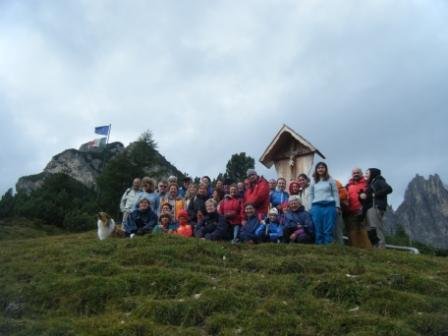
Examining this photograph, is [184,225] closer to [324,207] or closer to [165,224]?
[165,224]

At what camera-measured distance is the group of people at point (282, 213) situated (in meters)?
13.1

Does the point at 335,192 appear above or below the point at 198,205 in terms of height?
above

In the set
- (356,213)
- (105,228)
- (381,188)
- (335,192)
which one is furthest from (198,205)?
(381,188)

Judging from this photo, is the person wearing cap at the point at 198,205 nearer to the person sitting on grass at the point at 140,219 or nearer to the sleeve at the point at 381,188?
the person sitting on grass at the point at 140,219

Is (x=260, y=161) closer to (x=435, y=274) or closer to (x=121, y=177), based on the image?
(x=435, y=274)

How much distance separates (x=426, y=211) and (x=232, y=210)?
3381 inches

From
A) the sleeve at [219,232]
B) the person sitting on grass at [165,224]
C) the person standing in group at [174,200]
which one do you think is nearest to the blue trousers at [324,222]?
the sleeve at [219,232]

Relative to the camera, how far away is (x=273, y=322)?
24.7ft

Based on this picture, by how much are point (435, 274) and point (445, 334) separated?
10.9 feet

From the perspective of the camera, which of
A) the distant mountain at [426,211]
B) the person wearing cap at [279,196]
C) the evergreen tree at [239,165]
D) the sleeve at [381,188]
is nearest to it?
the sleeve at [381,188]

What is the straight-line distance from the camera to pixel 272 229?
532 inches

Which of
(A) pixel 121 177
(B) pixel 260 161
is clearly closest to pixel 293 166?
(B) pixel 260 161

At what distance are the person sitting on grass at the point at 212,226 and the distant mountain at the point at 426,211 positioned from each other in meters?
79.4

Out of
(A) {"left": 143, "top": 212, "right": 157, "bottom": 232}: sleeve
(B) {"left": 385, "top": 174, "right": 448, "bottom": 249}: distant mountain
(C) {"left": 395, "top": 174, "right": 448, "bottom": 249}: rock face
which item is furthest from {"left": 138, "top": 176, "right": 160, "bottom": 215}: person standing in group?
(C) {"left": 395, "top": 174, "right": 448, "bottom": 249}: rock face
